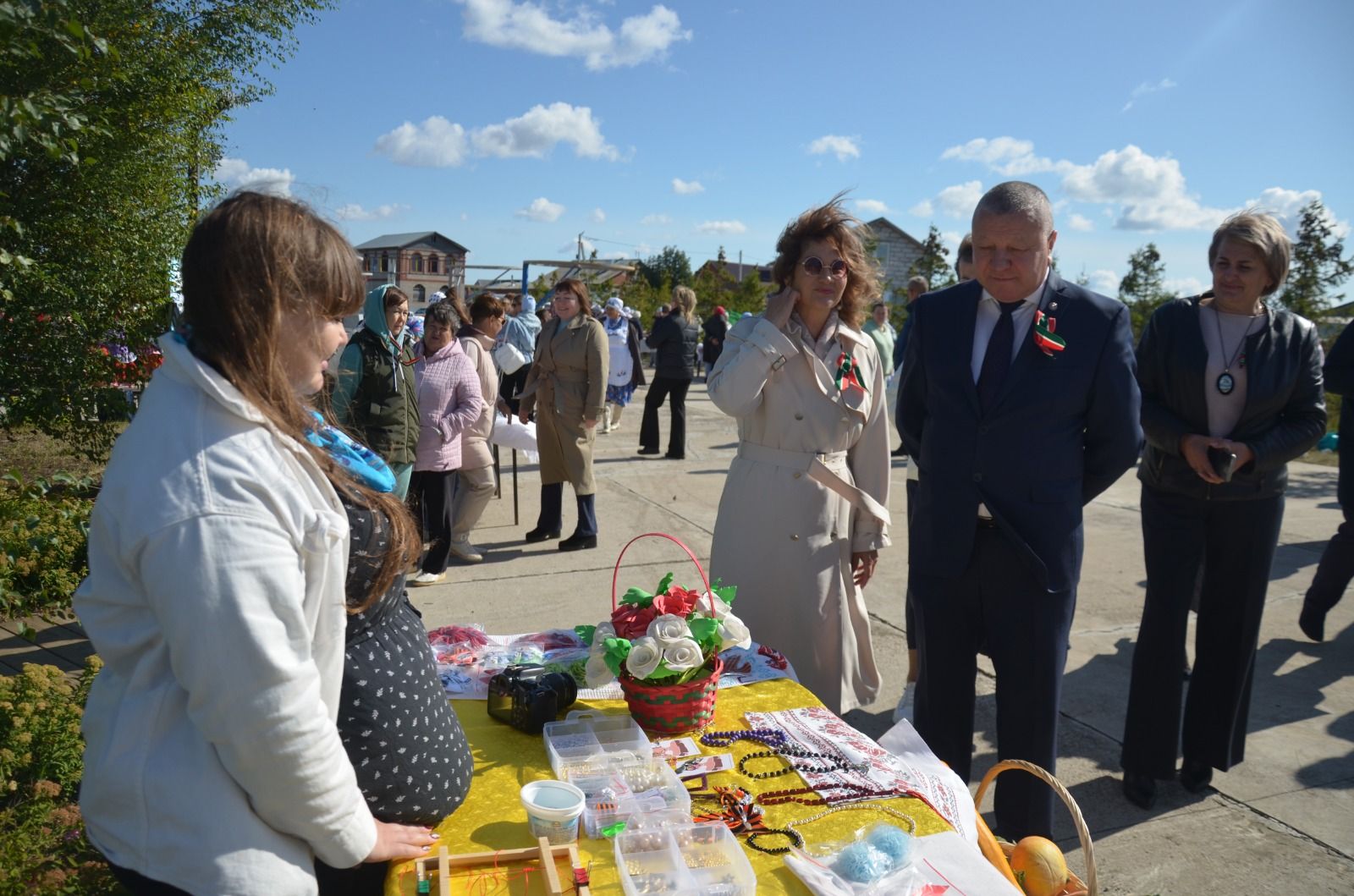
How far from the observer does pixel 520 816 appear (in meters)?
1.89

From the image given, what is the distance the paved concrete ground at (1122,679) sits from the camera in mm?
3123

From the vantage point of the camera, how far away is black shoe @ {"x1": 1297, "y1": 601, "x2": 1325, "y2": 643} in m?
5.04

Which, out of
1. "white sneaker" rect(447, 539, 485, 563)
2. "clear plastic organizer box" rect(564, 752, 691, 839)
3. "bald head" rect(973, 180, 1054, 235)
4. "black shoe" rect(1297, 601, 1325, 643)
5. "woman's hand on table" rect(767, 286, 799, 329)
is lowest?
"white sneaker" rect(447, 539, 485, 563)

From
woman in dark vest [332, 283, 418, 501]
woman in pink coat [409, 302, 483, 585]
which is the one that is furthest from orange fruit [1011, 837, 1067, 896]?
woman in pink coat [409, 302, 483, 585]

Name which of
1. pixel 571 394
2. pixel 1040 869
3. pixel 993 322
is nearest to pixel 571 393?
pixel 571 394

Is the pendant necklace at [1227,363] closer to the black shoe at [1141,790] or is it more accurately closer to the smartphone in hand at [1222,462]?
the smartphone in hand at [1222,462]

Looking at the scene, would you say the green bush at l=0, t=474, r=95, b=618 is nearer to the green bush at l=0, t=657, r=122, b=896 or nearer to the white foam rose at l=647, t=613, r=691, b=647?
the green bush at l=0, t=657, r=122, b=896

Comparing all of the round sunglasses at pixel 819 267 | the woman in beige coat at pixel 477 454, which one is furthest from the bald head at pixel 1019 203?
the woman in beige coat at pixel 477 454

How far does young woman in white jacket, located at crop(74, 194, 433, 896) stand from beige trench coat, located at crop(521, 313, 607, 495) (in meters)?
5.00

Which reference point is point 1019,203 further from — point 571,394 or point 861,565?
point 571,394

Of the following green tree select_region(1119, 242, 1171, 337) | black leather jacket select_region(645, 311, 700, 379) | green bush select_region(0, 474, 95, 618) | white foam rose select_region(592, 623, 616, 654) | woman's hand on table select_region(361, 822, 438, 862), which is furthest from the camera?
green tree select_region(1119, 242, 1171, 337)

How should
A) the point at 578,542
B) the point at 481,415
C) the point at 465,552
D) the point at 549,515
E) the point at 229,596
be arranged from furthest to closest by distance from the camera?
the point at 549,515 → the point at 578,542 → the point at 465,552 → the point at 481,415 → the point at 229,596

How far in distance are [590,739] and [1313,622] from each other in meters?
4.76

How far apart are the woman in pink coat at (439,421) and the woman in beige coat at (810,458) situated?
112 inches
